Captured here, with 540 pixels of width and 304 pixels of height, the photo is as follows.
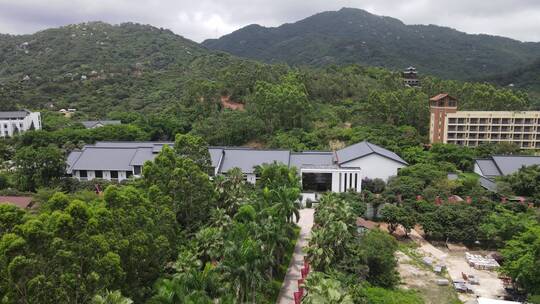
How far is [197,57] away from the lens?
130 meters

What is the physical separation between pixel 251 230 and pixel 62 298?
11061 mm

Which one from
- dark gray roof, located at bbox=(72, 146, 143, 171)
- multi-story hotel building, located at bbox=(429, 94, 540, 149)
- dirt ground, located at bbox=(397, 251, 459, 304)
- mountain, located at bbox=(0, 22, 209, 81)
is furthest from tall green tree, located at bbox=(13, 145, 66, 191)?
mountain, located at bbox=(0, 22, 209, 81)

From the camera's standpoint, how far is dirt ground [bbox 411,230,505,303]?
27736 millimetres

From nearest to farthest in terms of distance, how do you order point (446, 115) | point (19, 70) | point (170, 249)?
point (170, 249) < point (446, 115) < point (19, 70)

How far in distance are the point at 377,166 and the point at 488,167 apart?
15.3 m

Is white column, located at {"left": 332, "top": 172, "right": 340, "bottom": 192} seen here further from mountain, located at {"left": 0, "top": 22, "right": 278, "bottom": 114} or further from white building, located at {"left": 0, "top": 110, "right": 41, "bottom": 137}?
white building, located at {"left": 0, "top": 110, "right": 41, "bottom": 137}

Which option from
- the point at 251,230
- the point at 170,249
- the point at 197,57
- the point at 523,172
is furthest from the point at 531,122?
the point at 197,57

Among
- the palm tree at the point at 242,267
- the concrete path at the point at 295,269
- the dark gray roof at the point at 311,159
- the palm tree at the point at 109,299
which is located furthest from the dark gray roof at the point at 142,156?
the palm tree at the point at 109,299

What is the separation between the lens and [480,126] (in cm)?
6525

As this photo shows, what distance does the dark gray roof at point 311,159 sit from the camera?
4788cm

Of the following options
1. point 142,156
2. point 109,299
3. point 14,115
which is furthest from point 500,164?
point 14,115

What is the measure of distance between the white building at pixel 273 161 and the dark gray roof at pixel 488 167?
11022 millimetres

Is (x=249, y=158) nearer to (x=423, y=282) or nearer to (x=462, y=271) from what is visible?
(x=423, y=282)

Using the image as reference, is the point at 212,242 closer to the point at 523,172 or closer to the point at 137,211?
the point at 137,211
